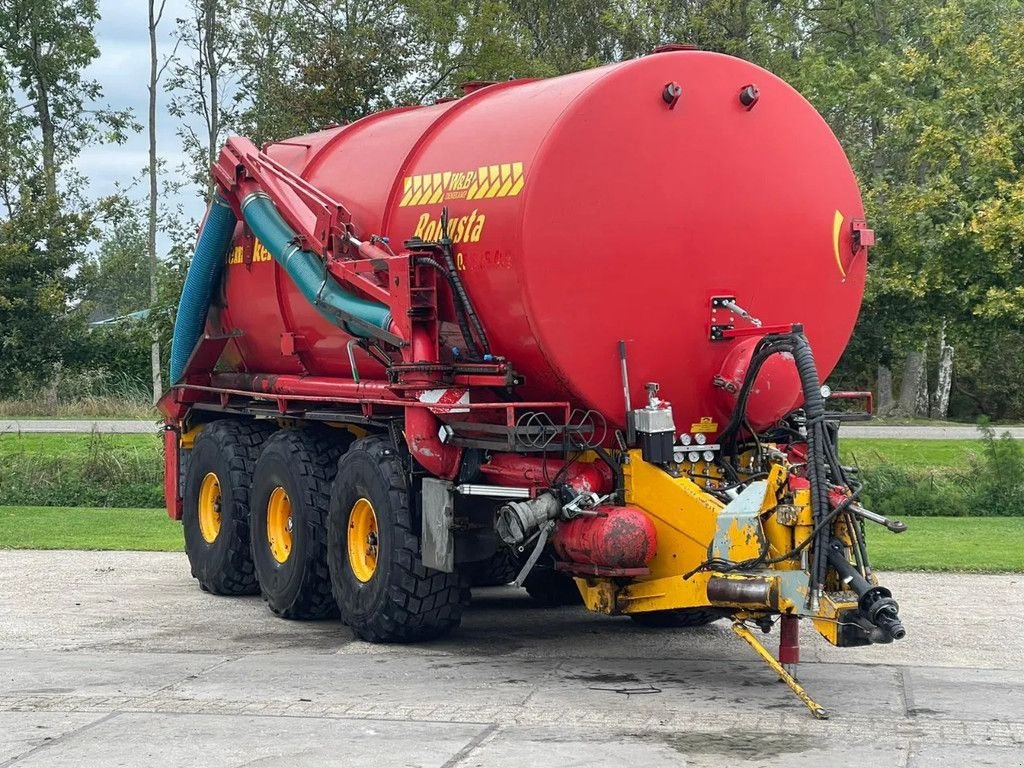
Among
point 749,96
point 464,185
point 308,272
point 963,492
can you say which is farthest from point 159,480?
point 749,96

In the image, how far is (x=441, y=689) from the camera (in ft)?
29.8

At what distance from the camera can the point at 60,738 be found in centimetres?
788

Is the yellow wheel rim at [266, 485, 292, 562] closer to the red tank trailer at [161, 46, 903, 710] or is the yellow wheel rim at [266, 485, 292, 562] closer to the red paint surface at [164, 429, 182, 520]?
the red tank trailer at [161, 46, 903, 710]

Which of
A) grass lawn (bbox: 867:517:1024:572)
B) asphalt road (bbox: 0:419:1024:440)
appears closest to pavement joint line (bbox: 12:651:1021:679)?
grass lawn (bbox: 867:517:1024:572)

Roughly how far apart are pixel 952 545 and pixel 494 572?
528 cm

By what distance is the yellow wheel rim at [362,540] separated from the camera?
10844mm

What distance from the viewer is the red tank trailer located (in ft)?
29.6

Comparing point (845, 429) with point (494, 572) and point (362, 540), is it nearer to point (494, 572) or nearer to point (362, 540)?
point (494, 572)

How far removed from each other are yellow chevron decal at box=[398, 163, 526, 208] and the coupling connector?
175cm

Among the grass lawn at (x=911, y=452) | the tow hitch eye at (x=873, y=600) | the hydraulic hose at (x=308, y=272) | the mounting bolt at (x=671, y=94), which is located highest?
the mounting bolt at (x=671, y=94)

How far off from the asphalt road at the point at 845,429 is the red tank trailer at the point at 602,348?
794 inches

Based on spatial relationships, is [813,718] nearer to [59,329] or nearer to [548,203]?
[548,203]

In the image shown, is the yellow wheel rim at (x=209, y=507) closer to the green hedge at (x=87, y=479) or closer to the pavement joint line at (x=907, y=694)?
the pavement joint line at (x=907, y=694)

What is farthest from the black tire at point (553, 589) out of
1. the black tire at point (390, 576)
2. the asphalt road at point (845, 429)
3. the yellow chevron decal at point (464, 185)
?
the asphalt road at point (845, 429)
